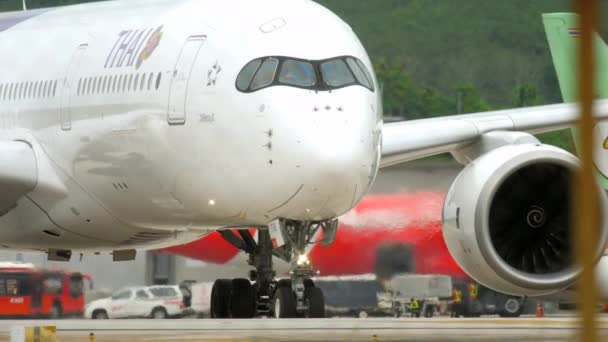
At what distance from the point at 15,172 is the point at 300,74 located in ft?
13.0

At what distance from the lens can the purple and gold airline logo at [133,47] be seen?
1472 cm

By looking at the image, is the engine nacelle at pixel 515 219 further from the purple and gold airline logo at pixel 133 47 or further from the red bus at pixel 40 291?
the red bus at pixel 40 291

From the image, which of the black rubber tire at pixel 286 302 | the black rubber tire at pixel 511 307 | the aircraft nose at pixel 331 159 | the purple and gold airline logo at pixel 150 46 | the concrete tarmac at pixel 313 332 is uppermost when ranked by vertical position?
the purple and gold airline logo at pixel 150 46

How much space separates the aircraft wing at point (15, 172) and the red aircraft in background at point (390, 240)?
4421mm

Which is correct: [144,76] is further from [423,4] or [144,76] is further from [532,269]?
[423,4]

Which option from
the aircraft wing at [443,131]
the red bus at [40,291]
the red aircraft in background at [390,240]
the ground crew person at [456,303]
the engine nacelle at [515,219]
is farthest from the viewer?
the ground crew person at [456,303]

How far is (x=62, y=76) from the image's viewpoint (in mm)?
15844

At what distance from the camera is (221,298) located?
16734 mm

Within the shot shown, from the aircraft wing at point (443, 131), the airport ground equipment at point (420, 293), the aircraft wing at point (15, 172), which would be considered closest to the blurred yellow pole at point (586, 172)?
the aircraft wing at point (15, 172)

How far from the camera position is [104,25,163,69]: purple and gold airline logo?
14719 mm

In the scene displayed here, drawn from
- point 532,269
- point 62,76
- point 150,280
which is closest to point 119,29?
point 62,76

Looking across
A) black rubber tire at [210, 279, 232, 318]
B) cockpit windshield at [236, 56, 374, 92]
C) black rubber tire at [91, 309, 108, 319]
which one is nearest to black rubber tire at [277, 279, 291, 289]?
cockpit windshield at [236, 56, 374, 92]

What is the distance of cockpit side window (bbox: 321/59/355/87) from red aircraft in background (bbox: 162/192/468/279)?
18.1ft

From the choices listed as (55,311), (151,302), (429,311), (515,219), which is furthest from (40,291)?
(515,219)
